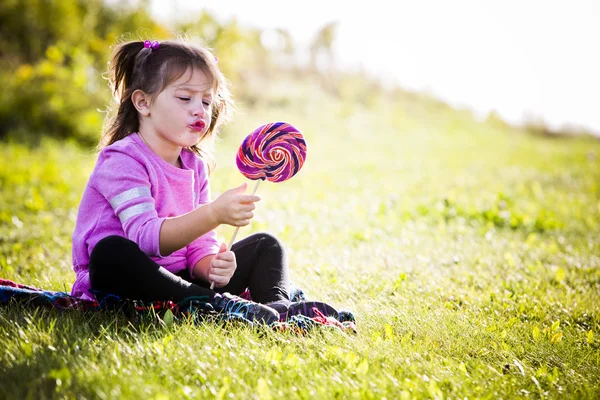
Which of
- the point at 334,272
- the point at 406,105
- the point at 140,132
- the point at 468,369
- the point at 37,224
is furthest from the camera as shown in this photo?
the point at 406,105

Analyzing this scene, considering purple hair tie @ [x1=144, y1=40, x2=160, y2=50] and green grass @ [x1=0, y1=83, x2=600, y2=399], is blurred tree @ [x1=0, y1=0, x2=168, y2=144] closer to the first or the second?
green grass @ [x1=0, y1=83, x2=600, y2=399]

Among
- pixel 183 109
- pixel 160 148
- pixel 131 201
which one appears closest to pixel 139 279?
pixel 131 201

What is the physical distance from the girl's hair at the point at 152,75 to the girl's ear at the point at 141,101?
1.0 inches

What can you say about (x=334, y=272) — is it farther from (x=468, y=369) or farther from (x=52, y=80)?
(x=52, y=80)

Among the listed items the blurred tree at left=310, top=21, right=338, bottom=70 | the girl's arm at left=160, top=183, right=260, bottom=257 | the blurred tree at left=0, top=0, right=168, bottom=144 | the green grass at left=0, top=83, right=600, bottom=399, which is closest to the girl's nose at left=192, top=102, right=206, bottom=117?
the girl's arm at left=160, top=183, right=260, bottom=257

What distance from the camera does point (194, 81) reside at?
8.59 feet

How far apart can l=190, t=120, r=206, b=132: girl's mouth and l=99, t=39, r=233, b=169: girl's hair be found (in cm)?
20

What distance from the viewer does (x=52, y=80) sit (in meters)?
9.44

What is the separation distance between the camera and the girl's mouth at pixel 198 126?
2613 mm

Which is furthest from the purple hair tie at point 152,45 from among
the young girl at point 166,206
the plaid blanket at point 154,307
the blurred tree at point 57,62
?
the blurred tree at point 57,62

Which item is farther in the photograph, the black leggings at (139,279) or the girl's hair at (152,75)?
the girl's hair at (152,75)

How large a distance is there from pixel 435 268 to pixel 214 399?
7.42ft

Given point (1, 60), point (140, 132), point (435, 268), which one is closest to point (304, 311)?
point (140, 132)

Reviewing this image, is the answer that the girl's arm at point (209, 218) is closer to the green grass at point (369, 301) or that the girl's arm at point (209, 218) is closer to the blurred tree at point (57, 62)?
the green grass at point (369, 301)
